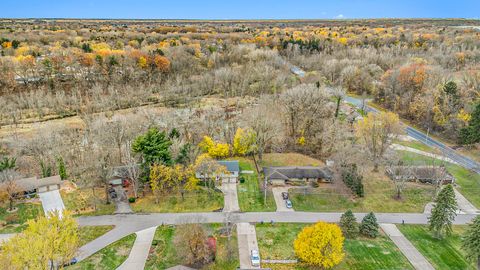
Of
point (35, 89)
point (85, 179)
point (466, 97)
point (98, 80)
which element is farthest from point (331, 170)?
point (35, 89)

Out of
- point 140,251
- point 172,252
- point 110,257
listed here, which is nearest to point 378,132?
point 172,252

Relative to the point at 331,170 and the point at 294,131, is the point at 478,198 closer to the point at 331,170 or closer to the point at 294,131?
the point at 331,170

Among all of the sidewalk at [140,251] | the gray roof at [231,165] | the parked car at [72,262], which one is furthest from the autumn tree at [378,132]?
the parked car at [72,262]

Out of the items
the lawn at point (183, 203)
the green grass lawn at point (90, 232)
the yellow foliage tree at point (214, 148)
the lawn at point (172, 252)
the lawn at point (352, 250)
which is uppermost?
the yellow foliage tree at point (214, 148)

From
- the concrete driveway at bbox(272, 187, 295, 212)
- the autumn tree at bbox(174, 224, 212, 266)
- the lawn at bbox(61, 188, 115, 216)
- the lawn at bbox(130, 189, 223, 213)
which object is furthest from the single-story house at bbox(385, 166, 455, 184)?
the lawn at bbox(61, 188, 115, 216)

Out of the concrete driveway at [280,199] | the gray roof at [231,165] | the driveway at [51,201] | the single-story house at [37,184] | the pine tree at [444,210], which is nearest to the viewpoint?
the pine tree at [444,210]

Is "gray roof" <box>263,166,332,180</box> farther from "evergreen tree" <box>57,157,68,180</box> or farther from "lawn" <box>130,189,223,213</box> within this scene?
"evergreen tree" <box>57,157,68,180</box>

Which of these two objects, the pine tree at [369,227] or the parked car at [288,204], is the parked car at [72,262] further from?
the pine tree at [369,227]
